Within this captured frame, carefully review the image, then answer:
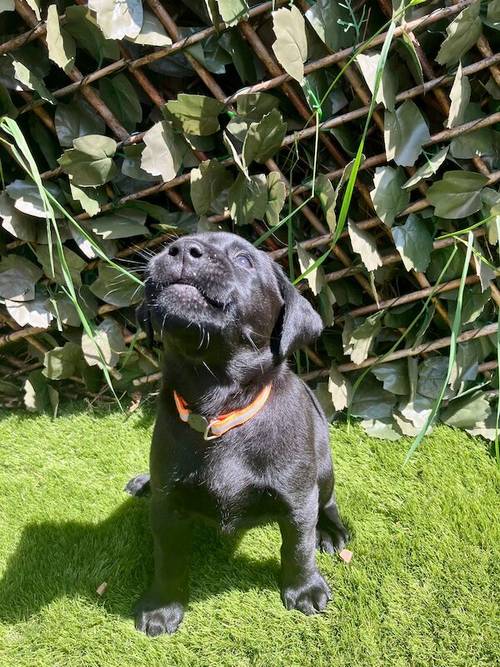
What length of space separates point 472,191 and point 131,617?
6.64ft

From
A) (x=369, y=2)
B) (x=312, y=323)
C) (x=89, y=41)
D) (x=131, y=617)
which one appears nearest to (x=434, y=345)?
(x=312, y=323)

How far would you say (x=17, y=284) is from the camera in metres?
2.52

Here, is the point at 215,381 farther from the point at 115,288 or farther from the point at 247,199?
the point at 115,288

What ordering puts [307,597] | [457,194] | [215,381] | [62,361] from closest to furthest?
[215,381]
[307,597]
[457,194]
[62,361]

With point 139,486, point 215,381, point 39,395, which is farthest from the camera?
point 39,395

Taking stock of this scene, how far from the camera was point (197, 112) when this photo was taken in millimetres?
2051

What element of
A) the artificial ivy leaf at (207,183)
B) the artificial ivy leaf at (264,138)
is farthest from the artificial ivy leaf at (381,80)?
the artificial ivy leaf at (207,183)

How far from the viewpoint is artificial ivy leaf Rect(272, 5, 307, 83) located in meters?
1.80

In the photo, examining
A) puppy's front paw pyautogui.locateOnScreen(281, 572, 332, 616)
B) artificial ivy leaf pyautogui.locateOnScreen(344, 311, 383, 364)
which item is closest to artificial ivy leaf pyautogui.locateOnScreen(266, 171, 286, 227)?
artificial ivy leaf pyautogui.locateOnScreen(344, 311, 383, 364)

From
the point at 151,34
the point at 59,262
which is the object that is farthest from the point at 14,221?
the point at 151,34

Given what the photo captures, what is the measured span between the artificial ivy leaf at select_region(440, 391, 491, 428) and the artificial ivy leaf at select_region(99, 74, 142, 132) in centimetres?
187

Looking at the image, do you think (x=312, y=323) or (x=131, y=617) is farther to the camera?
(x=131, y=617)

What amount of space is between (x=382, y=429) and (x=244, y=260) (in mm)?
1336

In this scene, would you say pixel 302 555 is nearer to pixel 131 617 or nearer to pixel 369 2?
pixel 131 617
